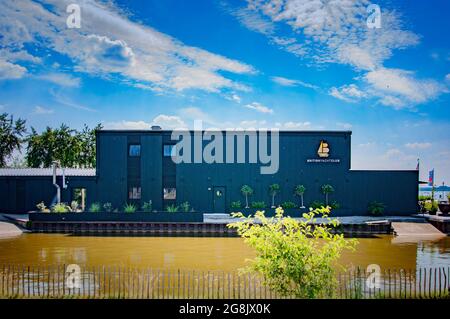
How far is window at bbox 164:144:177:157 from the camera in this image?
36.5 m

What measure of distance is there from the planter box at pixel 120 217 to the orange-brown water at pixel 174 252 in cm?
233

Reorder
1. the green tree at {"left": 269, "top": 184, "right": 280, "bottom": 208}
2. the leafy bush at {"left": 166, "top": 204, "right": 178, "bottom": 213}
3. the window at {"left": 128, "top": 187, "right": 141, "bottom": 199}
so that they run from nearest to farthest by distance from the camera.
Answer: the leafy bush at {"left": 166, "top": 204, "right": 178, "bottom": 213}, the green tree at {"left": 269, "top": 184, "right": 280, "bottom": 208}, the window at {"left": 128, "top": 187, "right": 141, "bottom": 199}

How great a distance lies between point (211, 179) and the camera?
119 feet

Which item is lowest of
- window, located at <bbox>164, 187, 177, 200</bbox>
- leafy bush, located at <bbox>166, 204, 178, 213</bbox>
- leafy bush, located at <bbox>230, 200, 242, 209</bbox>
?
leafy bush, located at <bbox>166, 204, 178, 213</bbox>

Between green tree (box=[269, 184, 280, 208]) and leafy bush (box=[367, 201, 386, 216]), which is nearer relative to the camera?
leafy bush (box=[367, 201, 386, 216])

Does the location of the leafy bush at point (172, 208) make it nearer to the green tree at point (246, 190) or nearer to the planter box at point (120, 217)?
the planter box at point (120, 217)

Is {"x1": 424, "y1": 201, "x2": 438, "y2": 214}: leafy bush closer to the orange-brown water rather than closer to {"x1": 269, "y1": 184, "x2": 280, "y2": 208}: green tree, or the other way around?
the orange-brown water

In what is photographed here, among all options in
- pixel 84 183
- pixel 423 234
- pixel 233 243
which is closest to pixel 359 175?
pixel 423 234

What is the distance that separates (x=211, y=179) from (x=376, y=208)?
14.6 metres

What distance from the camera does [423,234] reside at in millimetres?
29641

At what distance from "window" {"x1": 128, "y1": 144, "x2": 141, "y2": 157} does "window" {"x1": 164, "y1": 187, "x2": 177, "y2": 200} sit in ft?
13.4

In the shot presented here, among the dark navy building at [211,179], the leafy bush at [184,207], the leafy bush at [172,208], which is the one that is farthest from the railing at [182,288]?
→ the dark navy building at [211,179]

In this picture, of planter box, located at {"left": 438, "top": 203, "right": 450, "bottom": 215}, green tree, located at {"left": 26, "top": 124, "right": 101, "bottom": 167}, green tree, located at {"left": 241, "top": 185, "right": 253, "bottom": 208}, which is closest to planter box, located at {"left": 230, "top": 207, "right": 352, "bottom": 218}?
green tree, located at {"left": 241, "top": 185, "right": 253, "bottom": 208}

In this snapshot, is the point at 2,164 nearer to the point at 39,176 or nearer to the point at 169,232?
the point at 39,176
